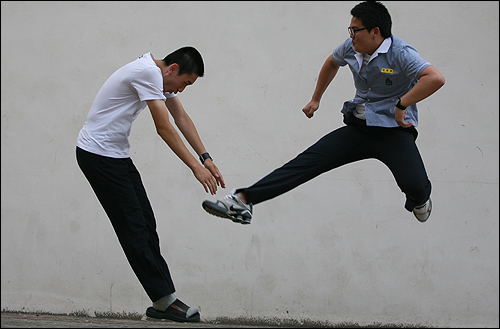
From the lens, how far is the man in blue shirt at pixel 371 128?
2074mm

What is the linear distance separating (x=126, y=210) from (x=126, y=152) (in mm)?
282

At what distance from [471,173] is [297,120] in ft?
4.97

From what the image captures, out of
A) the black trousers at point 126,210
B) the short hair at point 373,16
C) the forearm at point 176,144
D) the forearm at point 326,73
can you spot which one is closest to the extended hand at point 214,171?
the forearm at point 176,144

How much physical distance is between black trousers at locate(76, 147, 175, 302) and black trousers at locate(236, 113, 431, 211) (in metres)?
0.52

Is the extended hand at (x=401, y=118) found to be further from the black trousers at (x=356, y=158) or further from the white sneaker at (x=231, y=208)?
the white sneaker at (x=231, y=208)

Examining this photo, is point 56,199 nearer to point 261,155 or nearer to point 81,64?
point 81,64

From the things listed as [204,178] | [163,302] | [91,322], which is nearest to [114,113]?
[204,178]

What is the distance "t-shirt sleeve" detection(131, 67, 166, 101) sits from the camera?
2000 mm

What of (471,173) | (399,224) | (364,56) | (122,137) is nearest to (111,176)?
(122,137)

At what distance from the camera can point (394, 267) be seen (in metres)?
3.67

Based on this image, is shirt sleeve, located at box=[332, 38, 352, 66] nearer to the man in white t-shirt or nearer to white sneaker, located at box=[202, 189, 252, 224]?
the man in white t-shirt

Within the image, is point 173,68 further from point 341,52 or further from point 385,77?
point 385,77

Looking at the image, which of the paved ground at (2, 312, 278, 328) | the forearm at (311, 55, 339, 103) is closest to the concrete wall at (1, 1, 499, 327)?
the paved ground at (2, 312, 278, 328)

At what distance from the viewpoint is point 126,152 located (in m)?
2.15
